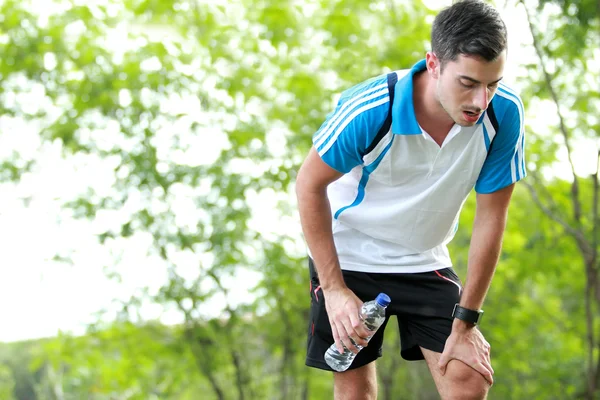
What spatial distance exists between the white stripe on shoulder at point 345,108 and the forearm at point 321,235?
0.19 metres

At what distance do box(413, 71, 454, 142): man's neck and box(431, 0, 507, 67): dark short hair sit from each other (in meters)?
0.14

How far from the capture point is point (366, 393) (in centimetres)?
254

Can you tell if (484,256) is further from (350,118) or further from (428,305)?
(350,118)

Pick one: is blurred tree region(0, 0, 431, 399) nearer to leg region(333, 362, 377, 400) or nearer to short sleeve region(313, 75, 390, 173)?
leg region(333, 362, 377, 400)

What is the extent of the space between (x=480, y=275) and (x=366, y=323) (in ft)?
1.27

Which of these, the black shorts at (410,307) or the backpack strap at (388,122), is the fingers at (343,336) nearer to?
the black shorts at (410,307)

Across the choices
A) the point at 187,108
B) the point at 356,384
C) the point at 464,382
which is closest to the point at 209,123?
the point at 187,108

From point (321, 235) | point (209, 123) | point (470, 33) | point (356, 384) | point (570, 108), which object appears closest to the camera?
point (470, 33)

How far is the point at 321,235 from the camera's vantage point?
7.45 feet

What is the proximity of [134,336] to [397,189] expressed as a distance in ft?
14.3

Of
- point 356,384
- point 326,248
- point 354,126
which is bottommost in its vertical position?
point 356,384

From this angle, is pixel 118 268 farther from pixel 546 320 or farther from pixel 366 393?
pixel 546 320

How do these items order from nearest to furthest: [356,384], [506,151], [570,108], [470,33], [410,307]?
[470,33]
[506,151]
[410,307]
[356,384]
[570,108]

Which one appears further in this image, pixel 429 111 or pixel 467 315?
pixel 467 315
